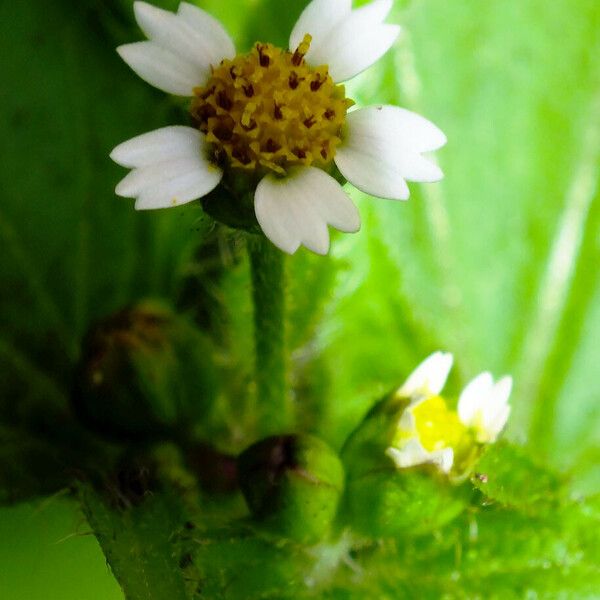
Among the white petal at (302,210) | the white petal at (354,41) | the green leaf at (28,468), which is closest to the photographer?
the white petal at (302,210)

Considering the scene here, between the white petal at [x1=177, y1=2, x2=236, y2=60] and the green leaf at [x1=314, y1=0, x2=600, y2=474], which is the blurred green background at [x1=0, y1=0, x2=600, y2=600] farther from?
the white petal at [x1=177, y1=2, x2=236, y2=60]

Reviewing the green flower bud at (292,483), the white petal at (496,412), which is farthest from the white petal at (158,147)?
the white petal at (496,412)

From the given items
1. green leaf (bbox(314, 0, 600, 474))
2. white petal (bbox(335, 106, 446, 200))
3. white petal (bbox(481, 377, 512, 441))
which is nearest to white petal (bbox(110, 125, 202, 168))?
white petal (bbox(335, 106, 446, 200))

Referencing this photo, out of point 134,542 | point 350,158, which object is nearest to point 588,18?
point 350,158

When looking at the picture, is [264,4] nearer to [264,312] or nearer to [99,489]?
[264,312]

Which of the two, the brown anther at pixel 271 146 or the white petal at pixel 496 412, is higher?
the brown anther at pixel 271 146

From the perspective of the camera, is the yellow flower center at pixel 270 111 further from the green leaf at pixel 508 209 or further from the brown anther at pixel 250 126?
the green leaf at pixel 508 209

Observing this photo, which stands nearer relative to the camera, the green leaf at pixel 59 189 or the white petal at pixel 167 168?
the white petal at pixel 167 168

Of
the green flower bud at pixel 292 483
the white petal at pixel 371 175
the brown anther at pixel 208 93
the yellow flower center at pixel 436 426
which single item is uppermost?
the brown anther at pixel 208 93
